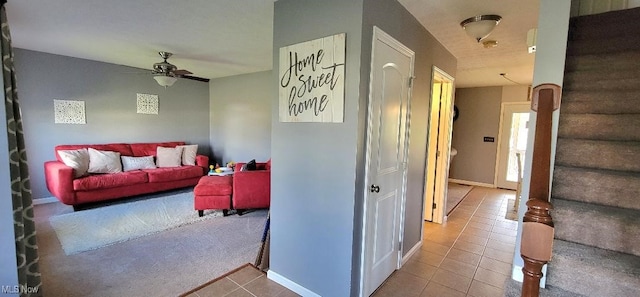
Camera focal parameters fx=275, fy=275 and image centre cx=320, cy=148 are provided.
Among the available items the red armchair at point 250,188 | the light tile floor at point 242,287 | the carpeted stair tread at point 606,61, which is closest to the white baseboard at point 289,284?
the light tile floor at point 242,287

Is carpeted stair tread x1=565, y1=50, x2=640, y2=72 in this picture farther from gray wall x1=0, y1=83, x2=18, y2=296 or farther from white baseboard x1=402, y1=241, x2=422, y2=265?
gray wall x1=0, y1=83, x2=18, y2=296

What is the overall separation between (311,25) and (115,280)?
2.58 meters

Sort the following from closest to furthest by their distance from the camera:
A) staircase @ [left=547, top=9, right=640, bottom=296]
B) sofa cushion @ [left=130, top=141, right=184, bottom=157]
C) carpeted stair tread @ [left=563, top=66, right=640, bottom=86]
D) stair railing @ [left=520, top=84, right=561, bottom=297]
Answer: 1. stair railing @ [left=520, top=84, right=561, bottom=297]
2. staircase @ [left=547, top=9, right=640, bottom=296]
3. carpeted stair tread @ [left=563, top=66, right=640, bottom=86]
4. sofa cushion @ [left=130, top=141, right=184, bottom=157]

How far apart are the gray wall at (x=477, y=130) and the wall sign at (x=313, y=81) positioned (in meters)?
5.59

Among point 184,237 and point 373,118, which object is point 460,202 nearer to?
point 373,118

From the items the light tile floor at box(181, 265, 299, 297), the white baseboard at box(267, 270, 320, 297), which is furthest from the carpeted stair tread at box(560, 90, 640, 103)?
the light tile floor at box(181, 265, 299, 297)

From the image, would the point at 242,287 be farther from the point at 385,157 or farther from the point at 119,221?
the point at 119,221

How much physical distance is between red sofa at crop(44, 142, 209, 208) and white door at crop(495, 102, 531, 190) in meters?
6.25

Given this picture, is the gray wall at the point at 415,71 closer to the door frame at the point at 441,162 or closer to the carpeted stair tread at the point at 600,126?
the door frame at the point at 441,162

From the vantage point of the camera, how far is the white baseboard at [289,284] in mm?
2113

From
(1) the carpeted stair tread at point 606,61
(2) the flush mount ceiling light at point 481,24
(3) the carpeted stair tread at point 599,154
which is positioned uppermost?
(2) the flush mount ceiling light at point 481,24

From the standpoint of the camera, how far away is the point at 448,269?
261cm

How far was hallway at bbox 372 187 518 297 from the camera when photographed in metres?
2.29

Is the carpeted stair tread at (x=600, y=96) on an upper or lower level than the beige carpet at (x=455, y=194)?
upper
